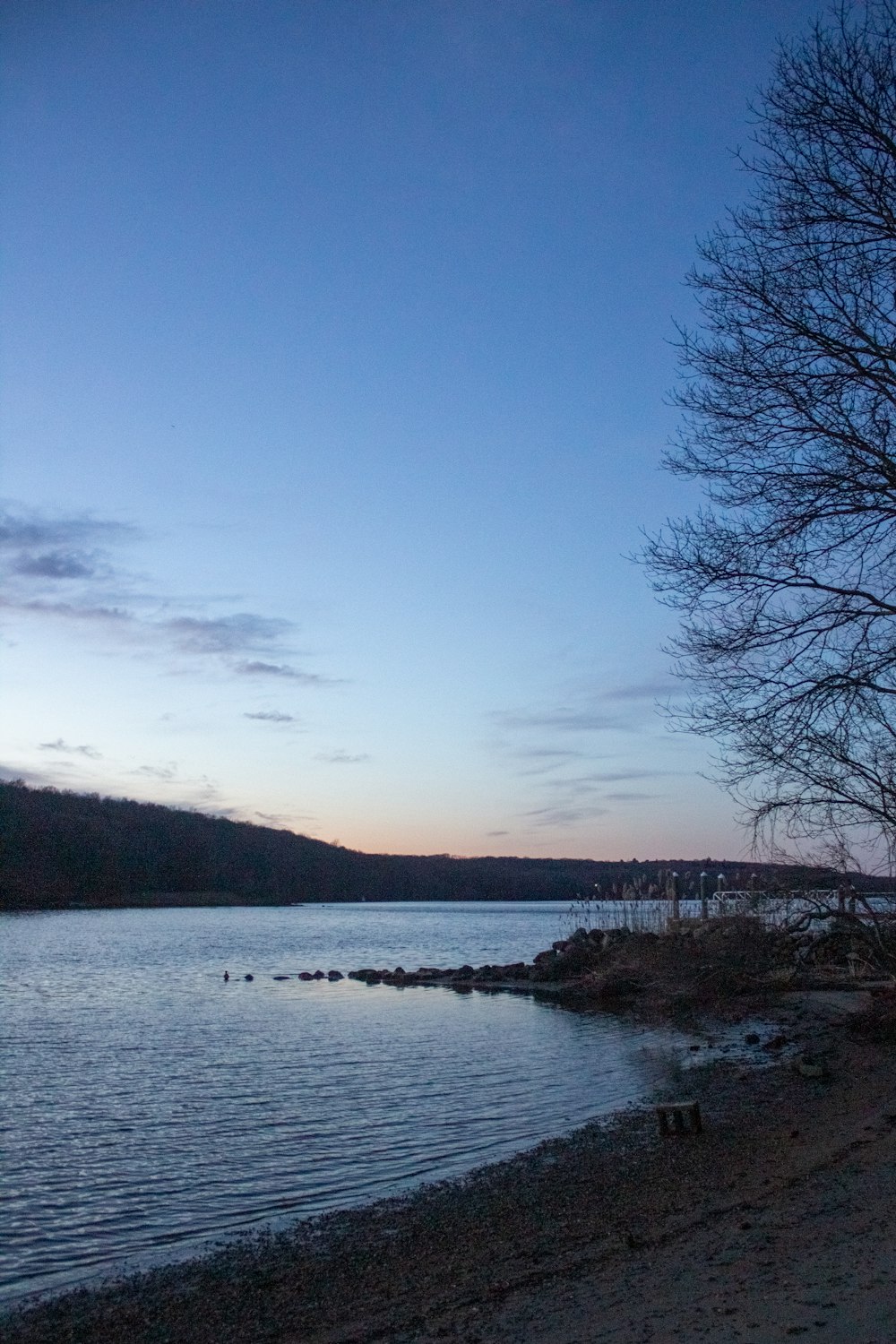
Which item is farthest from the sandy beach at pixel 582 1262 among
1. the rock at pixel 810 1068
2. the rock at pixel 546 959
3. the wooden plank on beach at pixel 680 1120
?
the rock at pixel 546 959

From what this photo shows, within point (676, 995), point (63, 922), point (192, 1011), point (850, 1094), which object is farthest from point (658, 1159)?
point (63, 922)

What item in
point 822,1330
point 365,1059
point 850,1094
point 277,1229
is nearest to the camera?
point 822,1330

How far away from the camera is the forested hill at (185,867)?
106m

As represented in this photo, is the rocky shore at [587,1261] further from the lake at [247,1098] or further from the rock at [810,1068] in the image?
the rock at [810,1068]

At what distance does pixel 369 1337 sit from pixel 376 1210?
3375 mm

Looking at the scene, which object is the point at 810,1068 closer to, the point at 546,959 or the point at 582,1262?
the point at 582,1262

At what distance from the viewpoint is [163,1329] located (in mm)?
6766

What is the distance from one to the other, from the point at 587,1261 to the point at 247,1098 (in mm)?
8858

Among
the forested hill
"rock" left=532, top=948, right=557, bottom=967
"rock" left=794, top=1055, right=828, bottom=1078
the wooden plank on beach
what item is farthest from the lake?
the forested hill

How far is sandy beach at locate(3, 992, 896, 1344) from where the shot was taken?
5.88m

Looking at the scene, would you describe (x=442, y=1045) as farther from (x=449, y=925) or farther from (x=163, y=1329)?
(x=449, y=925)

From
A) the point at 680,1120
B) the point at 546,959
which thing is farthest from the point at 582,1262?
the point at 546,959

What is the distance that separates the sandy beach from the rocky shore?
0.07 ft

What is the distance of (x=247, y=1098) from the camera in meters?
15.0
